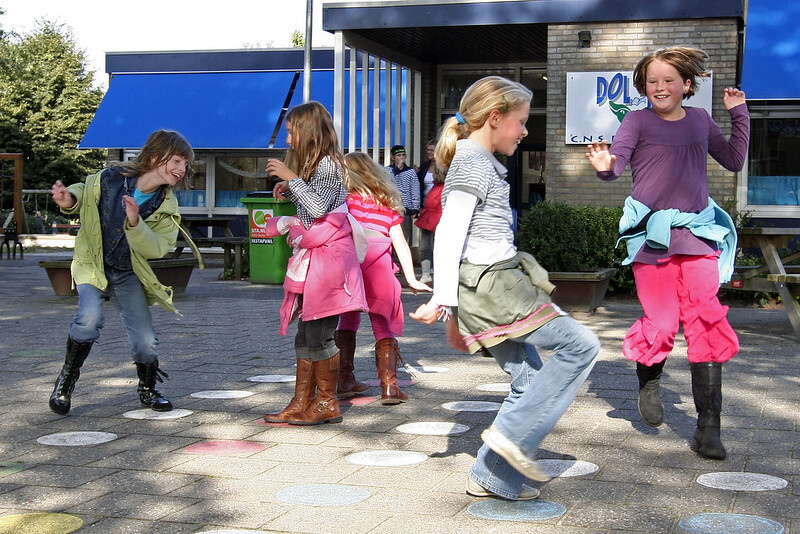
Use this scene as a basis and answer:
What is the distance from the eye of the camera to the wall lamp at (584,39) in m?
14.5

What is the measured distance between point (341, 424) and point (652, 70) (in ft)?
7.76

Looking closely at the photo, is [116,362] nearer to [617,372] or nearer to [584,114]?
[617,372]

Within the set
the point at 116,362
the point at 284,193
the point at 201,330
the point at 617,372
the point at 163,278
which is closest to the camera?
the point at 284,193

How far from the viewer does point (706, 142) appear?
4809 mm

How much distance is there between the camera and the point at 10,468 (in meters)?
4.31

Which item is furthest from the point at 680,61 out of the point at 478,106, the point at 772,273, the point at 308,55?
the point at 308,55

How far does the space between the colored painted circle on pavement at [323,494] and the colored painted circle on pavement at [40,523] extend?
76 cm

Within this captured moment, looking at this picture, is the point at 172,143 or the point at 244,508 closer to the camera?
the point at 244,508

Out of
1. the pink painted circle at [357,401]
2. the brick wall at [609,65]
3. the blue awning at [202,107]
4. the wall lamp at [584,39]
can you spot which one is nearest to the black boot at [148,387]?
the pink painted circle at [357,401]

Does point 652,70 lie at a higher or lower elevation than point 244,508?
higher

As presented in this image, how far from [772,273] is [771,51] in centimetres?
667

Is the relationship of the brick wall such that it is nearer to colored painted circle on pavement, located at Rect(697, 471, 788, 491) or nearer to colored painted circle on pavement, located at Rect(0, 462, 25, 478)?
colored painted circle on pavement, located at Rect(697, 471, 788, 491)

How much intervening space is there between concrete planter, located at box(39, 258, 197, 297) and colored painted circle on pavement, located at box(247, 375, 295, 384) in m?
5.21

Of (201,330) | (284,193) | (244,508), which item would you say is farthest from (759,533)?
(201,330)
